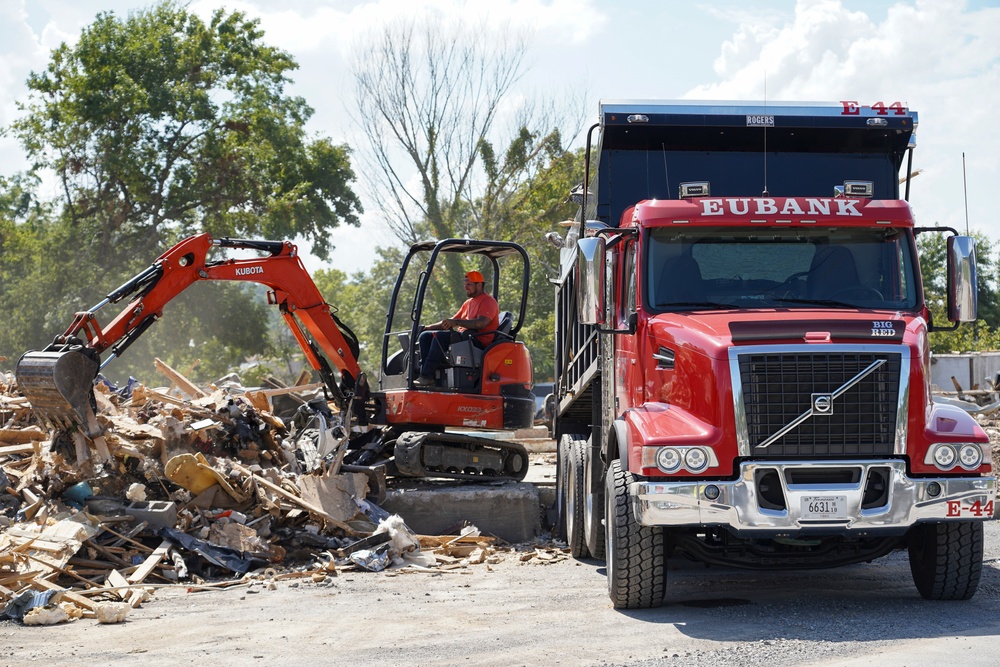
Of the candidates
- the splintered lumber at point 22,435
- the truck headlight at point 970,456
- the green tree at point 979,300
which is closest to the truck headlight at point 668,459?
the truck headlight at point 970,456

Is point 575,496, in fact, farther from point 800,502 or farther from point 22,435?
point 22,435

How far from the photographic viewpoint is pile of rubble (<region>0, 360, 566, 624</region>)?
33.4ft

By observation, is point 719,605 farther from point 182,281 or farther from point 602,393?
point 182,281

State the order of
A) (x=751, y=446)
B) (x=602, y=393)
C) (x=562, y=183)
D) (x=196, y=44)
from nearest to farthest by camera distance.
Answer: (x=751, y=446), (x=602, y=393), (x=196, y=44), (x=562, y=183)

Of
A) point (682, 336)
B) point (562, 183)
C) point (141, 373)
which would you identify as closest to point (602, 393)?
point (682, 336)

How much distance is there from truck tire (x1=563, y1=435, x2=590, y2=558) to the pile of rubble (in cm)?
30

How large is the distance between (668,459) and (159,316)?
6903mm

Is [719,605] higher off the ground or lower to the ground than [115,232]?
lower

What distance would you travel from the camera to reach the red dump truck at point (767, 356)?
7.61 m

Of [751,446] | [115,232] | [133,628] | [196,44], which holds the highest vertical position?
[196,44]

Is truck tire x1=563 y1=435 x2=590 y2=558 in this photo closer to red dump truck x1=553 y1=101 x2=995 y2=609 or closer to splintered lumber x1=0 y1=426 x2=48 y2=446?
red dump truck x1=553 y1=101 x2=995 y2=609

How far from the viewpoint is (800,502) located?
7.50 m

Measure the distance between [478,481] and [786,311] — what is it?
6.44 meters

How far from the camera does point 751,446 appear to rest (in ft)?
25.0
